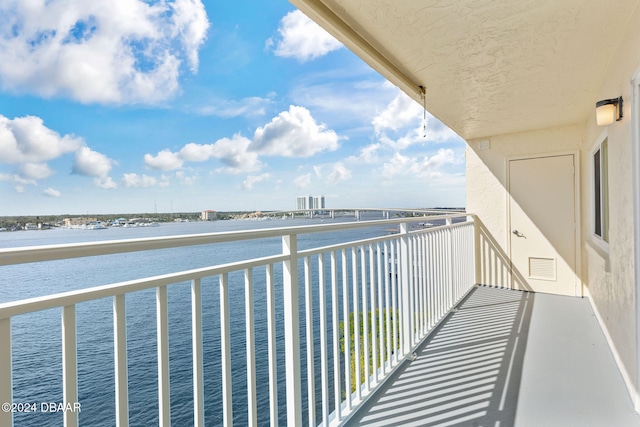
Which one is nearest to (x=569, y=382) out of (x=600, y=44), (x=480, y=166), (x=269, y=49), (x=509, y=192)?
(x=600, y=44)

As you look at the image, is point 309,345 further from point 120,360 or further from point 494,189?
point 494,189

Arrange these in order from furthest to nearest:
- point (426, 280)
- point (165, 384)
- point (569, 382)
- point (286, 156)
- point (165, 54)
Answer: point (286, 156), point (165, 54), point (426, 280), point (569, 382), point (165, 384)

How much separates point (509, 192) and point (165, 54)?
2581 cm

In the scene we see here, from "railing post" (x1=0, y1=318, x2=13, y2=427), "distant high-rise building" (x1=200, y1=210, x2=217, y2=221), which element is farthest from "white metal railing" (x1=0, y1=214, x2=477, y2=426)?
"distant high-rise building" (x1=200, y1=210, x2=217, y2=221)

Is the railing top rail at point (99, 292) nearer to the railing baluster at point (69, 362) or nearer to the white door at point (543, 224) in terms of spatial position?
the railing baluster at point (69, 362)

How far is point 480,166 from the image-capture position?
203 inches

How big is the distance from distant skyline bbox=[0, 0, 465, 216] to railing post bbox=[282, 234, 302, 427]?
1134cm

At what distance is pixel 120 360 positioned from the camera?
0.93m

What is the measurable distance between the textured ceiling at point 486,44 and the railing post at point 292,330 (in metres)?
1.32

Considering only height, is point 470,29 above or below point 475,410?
above

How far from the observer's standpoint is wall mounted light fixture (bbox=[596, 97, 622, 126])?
7.52ft

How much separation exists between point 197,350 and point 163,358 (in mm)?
126

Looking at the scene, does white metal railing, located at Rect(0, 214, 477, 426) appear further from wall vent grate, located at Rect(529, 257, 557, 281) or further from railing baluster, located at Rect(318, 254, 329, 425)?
wall vent grate, located at Rect(529, 257, 557, 281)

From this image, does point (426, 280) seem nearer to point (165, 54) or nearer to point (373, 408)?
point (373, 408)
